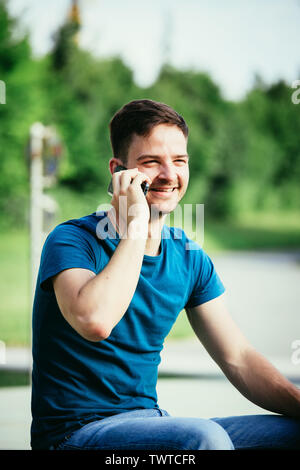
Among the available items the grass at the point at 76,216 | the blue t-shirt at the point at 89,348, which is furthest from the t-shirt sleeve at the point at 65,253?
the grass at the point at 76,216

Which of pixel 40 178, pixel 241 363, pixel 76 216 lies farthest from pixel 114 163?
pixel 76 216

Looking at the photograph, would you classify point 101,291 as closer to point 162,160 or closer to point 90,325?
point 90,325

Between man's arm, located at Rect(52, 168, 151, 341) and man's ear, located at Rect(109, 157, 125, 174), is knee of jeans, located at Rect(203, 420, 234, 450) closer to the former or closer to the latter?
man's arm, located at Rect(52, 168, 151, 341)

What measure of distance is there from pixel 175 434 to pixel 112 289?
39 centimetres

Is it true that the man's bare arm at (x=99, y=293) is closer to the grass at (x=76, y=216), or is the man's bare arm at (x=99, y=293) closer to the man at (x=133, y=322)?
the man at (x=133, y=322)

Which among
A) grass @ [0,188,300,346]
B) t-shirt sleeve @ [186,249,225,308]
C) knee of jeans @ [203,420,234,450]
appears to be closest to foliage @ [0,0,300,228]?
grass @ [0,188,300,346]

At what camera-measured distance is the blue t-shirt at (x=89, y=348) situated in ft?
5.76

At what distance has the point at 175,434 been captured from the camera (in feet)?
5.14

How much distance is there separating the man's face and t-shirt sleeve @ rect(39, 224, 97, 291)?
323mm

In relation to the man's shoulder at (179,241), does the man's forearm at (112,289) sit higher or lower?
lower

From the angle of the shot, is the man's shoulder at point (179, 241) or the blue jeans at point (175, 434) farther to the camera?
the man's shoulder at point (179, 241)

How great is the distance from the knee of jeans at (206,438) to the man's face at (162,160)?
790 millimetres

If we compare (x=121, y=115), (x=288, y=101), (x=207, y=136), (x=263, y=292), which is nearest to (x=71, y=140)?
(x=207, y=136)
